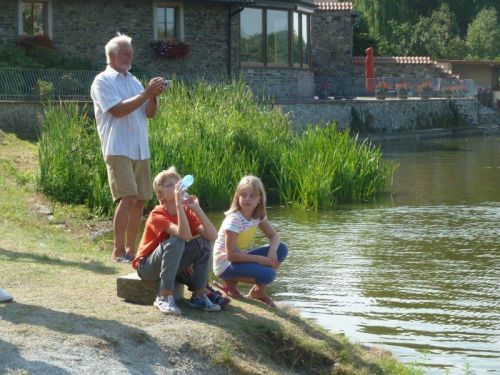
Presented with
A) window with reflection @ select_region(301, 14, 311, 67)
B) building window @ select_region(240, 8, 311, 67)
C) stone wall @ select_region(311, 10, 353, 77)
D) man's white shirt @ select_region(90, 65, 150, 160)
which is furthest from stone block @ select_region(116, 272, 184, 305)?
stone wall @ select_region(311, 10, 353, 77)

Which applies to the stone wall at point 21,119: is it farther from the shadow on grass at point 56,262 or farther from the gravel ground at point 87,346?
the gravel ground at point 87,346

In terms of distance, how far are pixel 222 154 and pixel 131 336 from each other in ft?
34.6

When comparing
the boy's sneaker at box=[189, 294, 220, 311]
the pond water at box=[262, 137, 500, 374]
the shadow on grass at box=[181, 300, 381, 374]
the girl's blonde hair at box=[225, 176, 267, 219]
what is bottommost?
the pond water at box=[262, 137, 500, 374]

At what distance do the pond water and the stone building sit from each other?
13413mm

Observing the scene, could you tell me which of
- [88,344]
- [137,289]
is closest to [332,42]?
[137,289]

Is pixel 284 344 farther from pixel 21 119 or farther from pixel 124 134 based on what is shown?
pixel 21 119

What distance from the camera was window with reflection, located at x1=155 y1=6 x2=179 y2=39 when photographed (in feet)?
104

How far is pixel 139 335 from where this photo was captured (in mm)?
6262

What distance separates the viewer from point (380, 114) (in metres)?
34.4

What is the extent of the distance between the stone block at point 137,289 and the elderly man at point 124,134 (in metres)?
1.82

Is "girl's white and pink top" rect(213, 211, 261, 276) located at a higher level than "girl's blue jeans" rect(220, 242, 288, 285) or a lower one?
higher

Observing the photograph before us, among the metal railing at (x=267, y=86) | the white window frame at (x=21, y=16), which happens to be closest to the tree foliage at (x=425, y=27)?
the metal railing at (x=267, y=86)

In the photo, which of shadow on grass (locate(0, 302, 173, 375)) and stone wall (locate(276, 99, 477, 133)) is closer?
shadow on grass (locate(0, 302, 173, 375))

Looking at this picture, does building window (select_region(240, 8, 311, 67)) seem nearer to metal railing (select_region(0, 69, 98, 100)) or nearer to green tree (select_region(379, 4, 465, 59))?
metal railing (select_region(0, 69, 98, 100))
